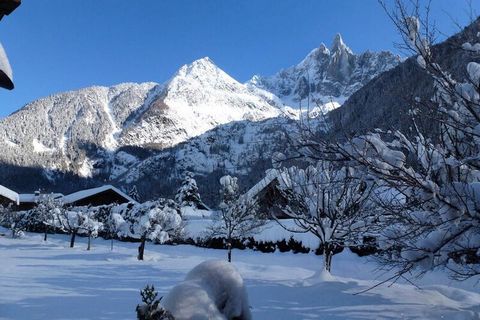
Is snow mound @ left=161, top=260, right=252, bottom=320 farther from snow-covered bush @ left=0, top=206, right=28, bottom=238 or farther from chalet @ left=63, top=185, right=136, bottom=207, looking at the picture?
chalet @ left=63, top=185, right=136, bottom=207

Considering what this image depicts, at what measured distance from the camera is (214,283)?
259 inches

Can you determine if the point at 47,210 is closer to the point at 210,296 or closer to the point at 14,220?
the point at 14,220

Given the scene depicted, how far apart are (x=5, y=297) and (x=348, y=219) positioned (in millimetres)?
10332

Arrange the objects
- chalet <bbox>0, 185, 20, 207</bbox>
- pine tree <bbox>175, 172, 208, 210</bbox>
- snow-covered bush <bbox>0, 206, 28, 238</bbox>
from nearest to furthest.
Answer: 1. snow-covered bush <bbox>0, 206, 28, 238</bbox>
2. chalet <bbox>0, 185, 20, 207</bbox>
3. pine tree <bbox>175, 172, 208, 210</bbox>

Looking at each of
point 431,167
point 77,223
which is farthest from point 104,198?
point 431,167

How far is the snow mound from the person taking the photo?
19.0 ft

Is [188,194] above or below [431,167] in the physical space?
above

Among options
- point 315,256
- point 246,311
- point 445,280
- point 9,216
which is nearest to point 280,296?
point 246,311

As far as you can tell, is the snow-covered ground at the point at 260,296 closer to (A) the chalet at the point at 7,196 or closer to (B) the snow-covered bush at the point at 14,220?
(B) the snow-covered bush at the point at 14,220

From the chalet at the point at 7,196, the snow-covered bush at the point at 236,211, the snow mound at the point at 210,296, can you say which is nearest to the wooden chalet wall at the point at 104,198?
the chalet at the point at 7,196

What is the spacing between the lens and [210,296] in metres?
6.31

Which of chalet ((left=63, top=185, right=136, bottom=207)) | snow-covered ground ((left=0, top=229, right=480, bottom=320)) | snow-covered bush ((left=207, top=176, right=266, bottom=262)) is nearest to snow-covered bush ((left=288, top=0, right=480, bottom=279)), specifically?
snow-covered ground ((left=0, top=229, right=480, bottom=320))

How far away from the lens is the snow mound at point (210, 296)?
5777mm

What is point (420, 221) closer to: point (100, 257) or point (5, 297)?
point (5, 297)
